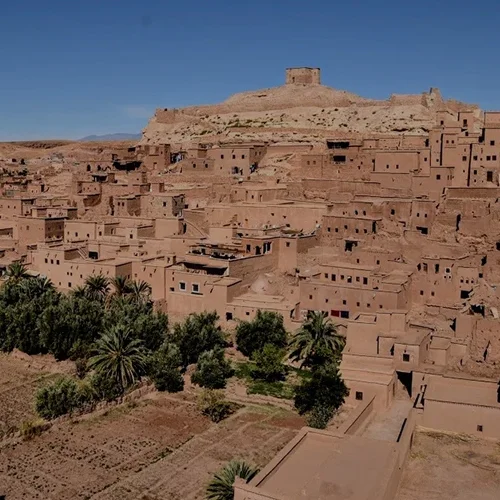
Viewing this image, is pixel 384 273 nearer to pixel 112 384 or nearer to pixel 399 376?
pixel 399 376

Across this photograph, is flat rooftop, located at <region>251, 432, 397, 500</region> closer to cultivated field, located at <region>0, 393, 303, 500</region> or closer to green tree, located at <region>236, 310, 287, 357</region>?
cultivated field, located at <region>0, 393, 303, 500</region>

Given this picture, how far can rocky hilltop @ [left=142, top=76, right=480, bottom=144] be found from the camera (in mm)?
39094

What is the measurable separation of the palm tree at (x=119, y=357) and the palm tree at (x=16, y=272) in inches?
297

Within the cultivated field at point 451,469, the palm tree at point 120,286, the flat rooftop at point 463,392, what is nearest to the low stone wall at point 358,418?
the cultivated field at point 451,469

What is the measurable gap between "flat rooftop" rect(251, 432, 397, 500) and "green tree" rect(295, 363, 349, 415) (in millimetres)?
3172

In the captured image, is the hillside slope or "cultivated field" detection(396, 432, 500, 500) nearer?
"cultivated field" detection(396, 432, 500, 500)

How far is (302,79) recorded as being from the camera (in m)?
48.5

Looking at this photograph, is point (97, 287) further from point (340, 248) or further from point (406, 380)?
point (406, 380)

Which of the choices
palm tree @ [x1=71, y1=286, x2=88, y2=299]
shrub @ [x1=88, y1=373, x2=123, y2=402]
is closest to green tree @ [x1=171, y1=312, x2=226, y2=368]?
shrub @ [x1=88, y1=373, x2=123, y2=402]

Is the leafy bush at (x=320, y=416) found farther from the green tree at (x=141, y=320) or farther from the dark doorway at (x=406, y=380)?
the green tree at (x=141, y=320)

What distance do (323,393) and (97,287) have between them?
10684mm

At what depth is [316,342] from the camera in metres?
20.8

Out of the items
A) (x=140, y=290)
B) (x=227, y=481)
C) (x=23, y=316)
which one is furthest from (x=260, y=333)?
(x=227, y=481)

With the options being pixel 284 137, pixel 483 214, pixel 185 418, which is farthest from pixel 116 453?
pixel 284 137
